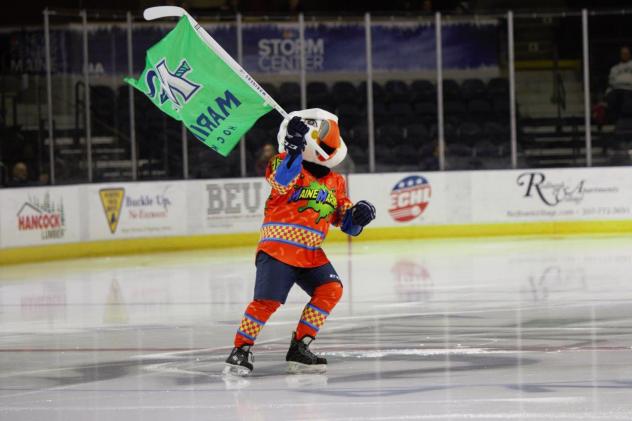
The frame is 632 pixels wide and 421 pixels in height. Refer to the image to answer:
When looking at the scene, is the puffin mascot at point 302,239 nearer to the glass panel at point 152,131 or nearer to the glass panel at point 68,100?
the glass panel at point 68,100

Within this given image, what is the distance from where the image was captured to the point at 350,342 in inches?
323

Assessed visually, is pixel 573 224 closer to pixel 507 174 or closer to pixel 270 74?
pixel 507 174

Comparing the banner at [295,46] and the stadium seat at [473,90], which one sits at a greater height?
the banner at [295,46]

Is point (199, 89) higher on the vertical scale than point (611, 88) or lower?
lower

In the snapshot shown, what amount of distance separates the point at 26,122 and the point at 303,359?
350 inches

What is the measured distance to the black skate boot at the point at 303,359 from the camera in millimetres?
7070

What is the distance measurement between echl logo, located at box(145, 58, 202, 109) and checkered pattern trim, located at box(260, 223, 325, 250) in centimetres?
88

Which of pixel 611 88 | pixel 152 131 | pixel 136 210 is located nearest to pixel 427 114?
pixel 611 88

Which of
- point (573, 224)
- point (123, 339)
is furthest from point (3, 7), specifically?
point (123, 339)

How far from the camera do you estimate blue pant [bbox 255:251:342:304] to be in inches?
273

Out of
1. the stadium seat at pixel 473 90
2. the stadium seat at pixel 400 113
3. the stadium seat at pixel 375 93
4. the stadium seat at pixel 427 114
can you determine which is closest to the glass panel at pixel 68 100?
the stadium seat at pixel 375 93

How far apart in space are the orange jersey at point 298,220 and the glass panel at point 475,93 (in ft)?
34.8

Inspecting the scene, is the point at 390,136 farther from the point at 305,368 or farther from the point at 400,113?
the point at 305,368

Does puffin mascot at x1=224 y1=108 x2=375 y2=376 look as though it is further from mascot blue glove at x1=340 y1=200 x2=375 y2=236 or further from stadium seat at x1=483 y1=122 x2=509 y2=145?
stadium seat at x1=483 y1=122 x2=509 y2=145
